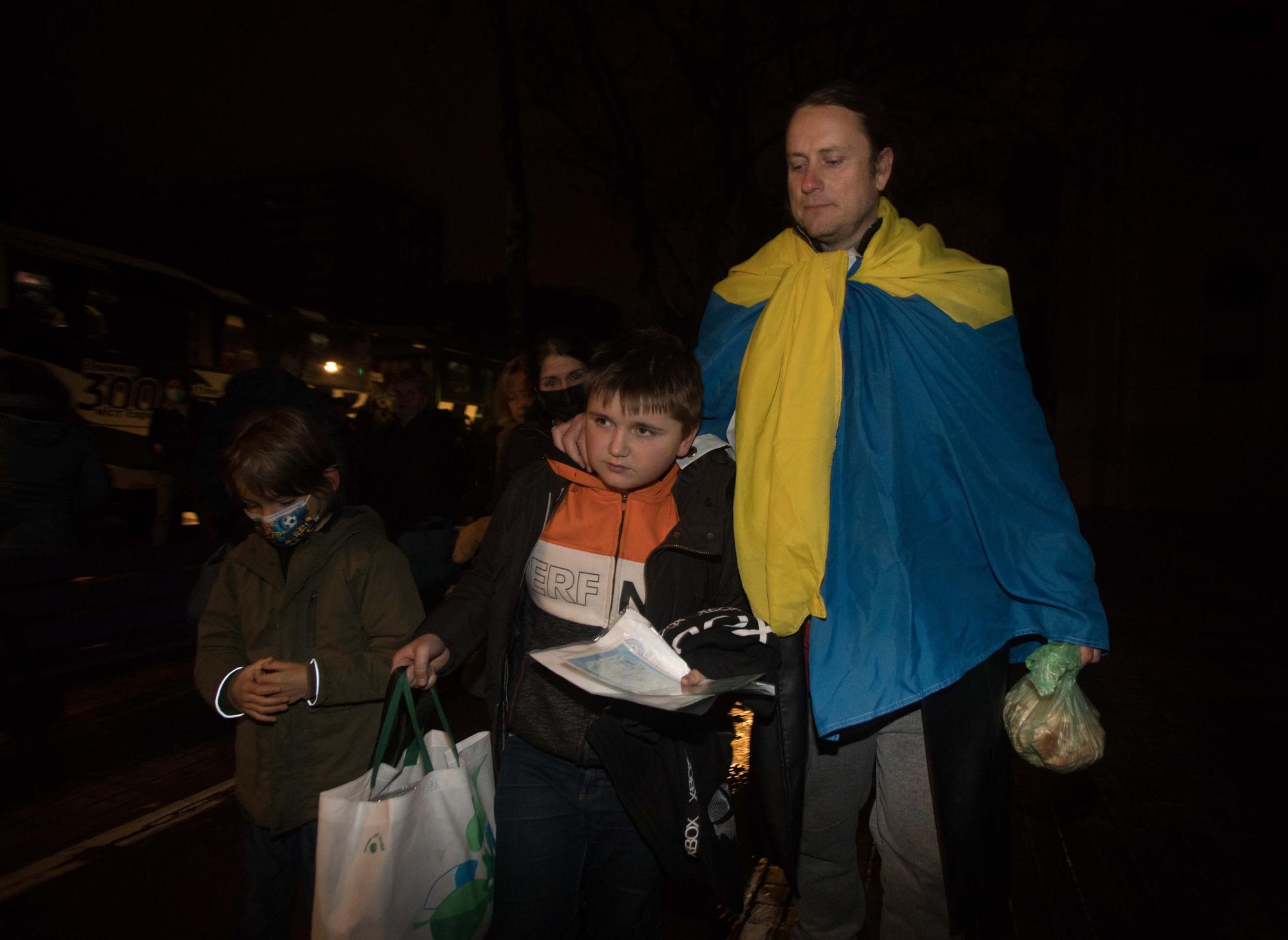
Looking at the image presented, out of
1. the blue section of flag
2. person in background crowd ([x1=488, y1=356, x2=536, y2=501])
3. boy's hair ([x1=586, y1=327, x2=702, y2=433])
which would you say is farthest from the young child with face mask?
person in background crowd ([x1=488, y1=356, x2=536, y2=501])

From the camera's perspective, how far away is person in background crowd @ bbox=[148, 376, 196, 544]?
10.5 m

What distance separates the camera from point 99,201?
13844 mm

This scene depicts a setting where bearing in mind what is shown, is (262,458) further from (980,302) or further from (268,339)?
(268,339)

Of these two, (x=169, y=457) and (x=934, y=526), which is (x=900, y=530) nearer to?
(x=934, y=526)

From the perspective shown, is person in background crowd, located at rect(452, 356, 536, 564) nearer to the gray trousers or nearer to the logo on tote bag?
the logo on tote bag

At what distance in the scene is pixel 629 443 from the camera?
2.02 meters

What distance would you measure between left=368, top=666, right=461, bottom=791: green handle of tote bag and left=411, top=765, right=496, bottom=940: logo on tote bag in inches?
4.3

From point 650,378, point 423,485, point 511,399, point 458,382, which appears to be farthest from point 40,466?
point 458,382

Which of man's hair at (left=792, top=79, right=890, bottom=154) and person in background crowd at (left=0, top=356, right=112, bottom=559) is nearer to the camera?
man's hair at (left=792, top=79, right=890, bottom=154)

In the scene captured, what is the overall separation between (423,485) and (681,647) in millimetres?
3969

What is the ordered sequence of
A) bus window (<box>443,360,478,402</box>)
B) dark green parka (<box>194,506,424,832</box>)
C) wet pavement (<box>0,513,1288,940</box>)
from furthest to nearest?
bus window (<box>443,360,478,402</box>), wet pavement (<box>0,513,1288,940</box>), dark green parka (<box>194,506,424,832</box>)

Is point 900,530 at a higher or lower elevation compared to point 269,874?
higher

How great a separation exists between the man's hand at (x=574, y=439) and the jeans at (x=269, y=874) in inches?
51.2

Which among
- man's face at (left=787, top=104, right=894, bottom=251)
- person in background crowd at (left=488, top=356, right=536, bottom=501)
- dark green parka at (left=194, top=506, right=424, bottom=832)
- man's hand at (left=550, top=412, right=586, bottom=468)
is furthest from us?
person in background crowd at (left=488, top=356, right=536, bottom=501)
